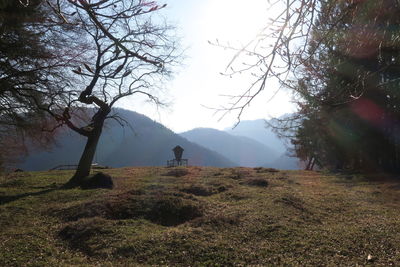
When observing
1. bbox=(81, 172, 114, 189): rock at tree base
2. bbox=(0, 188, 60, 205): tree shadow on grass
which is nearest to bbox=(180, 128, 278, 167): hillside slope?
bbox=(81, 172, 114, 189): rock at tree base

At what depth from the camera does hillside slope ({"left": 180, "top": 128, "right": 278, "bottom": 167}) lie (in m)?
161

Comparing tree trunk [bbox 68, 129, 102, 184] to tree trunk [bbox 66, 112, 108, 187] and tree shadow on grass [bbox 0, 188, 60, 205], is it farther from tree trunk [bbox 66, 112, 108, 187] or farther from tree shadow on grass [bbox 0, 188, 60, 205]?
tree shadow on grass [bbox 0, 188, 60, 205]

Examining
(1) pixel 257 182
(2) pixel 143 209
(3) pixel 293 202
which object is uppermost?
(1) pixel 257 182

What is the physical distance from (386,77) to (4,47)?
15.9 m

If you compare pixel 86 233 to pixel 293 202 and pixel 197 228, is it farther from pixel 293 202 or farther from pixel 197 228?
pixel 293 202

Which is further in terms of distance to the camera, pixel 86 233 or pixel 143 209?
pixel 143 209

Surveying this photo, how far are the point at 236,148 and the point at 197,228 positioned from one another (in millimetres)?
169589

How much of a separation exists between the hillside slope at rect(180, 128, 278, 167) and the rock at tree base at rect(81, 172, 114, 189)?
5491 inches

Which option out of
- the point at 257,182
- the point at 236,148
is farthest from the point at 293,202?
the point at 236,148

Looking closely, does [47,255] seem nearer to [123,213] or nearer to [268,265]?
[123,213]

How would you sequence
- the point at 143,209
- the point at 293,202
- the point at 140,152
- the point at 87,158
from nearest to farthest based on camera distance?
the point at 143,209 → the point at 293,202 → the point at 87,158 → the point at 140,152

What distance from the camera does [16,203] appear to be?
959cm

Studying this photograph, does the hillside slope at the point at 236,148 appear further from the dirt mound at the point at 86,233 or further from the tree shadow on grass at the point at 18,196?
the dirt mound at the point at 86,233

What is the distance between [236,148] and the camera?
175500mm
